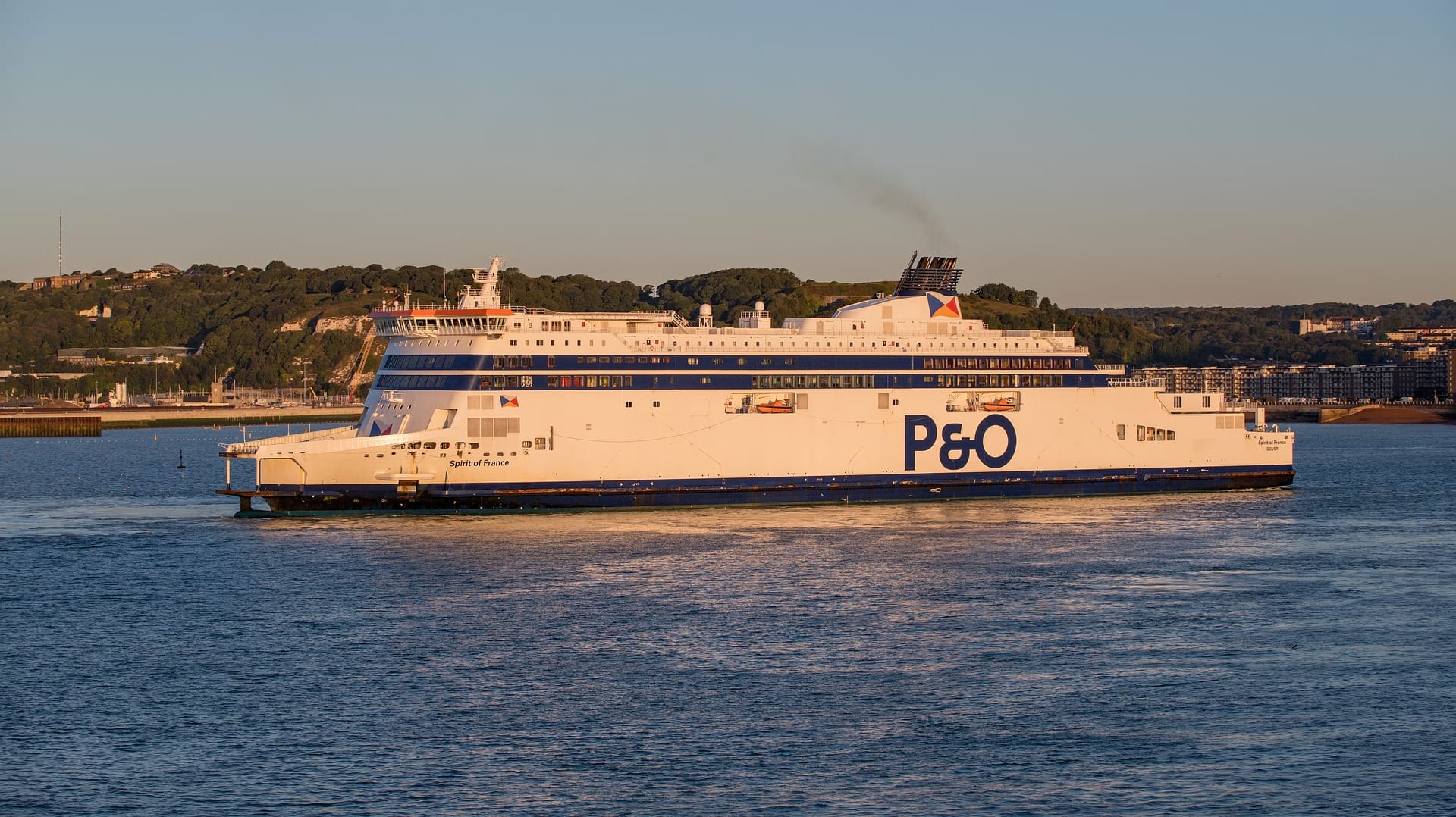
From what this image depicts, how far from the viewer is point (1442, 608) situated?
32.0 meters

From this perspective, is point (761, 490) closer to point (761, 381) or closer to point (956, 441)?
point (761, 381)

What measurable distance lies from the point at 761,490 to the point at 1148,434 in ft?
48.8

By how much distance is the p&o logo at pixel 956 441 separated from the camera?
52.3m

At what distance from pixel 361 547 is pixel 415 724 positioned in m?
17.4

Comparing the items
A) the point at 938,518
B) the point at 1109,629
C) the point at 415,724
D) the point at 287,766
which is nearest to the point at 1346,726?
the point at 1109,629

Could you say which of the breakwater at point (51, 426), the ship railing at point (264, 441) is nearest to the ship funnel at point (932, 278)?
the ship railing at point (264, 441)

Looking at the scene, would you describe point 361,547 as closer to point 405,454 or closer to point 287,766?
point 405,454

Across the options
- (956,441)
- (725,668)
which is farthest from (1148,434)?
(725,668)

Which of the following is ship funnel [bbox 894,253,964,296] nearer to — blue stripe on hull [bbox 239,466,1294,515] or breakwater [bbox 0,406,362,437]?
blue stripe on hull [bbox 239,466,1294,515]

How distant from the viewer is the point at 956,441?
52969mm

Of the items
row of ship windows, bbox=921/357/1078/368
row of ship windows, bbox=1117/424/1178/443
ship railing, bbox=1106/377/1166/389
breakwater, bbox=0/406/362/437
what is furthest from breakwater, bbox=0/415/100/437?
row of ship windows, bbox=1117/424/1178/443

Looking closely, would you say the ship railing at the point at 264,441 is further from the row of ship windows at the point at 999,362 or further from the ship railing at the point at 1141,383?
the ship railing at the point at 1141,383

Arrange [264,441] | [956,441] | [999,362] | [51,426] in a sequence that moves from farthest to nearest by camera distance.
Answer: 1. [51,426]
2. [999,362]
3. [956,441]
4. [264,441]

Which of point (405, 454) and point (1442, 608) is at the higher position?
point (405, 454)
